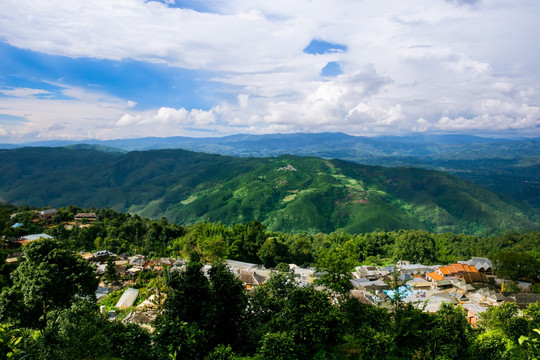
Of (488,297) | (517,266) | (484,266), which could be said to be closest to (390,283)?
(488,297)

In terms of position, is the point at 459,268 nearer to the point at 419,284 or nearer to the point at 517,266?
the point at 517,266

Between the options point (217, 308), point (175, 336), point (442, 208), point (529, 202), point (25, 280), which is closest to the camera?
point (175, 336)

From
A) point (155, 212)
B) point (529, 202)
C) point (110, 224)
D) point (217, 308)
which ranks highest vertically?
point (217, 308)

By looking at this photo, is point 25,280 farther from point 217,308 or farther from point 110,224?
point 110,224

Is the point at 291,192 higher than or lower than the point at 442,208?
higher

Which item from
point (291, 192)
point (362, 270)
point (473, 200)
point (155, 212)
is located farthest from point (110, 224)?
point (473, 200)

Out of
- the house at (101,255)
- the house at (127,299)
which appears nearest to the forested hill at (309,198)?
the house at (101,255)
